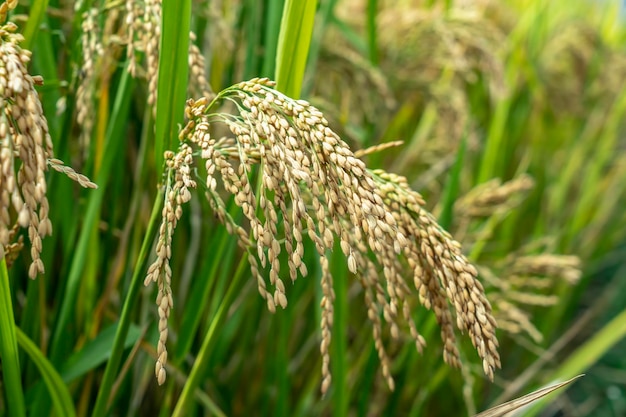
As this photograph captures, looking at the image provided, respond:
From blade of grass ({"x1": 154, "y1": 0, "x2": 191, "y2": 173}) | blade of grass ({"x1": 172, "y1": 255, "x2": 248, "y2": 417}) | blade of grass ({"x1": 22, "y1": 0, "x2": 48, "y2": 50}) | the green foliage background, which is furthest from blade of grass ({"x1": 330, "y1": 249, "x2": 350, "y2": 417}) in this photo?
blade of grass ({"x1": 22, "y1": 0, "x2": 48, "y2": 50})

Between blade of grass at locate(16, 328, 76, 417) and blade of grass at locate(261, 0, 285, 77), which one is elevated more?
blade of grass at locate(261, 0, 285, 77)

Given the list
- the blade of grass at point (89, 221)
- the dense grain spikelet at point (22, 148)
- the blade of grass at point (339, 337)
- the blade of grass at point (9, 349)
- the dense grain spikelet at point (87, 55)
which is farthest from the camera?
the blade of grass at point (339, 337)

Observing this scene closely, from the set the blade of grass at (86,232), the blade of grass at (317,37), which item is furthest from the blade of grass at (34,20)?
the blade of grass at (317,37)

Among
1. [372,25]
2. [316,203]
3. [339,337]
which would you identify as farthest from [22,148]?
[372,25]

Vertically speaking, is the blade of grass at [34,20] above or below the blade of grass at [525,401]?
above

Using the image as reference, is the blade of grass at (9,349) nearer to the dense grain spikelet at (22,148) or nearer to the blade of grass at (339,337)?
the dense grain spikelet at (22,148)

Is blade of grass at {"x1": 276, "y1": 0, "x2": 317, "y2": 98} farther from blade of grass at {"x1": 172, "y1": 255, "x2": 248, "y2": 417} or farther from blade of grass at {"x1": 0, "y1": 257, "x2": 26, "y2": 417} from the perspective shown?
blade of grass at {"x1": 0, "y1": 257, "x2": 26, "y2": 417}

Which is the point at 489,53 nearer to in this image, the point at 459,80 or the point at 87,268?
the point at 459,80
